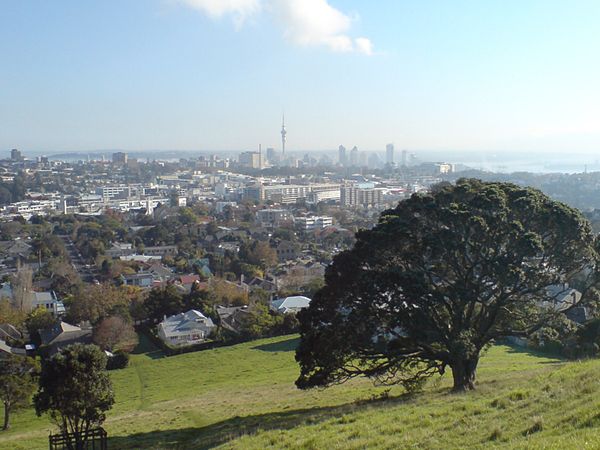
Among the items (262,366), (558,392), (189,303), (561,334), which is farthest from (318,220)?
(558,392)

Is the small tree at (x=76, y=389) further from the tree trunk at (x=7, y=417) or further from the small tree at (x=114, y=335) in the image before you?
the small tree at (x=114, y=335)

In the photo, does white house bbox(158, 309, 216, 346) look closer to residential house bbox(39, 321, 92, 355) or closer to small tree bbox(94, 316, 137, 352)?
small tree bbox(94, 316, 137, 352)

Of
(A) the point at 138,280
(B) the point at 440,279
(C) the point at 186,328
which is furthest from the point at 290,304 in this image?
(B) the point at 440,279

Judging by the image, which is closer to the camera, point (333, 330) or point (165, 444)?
point (165, 444)

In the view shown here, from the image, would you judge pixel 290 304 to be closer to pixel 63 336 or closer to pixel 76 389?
pixel 63 336

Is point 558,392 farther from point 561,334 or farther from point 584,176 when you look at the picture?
point 584,176

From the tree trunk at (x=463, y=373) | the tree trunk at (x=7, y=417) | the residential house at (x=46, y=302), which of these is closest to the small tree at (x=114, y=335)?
the residential house at (x=46, y=302)
